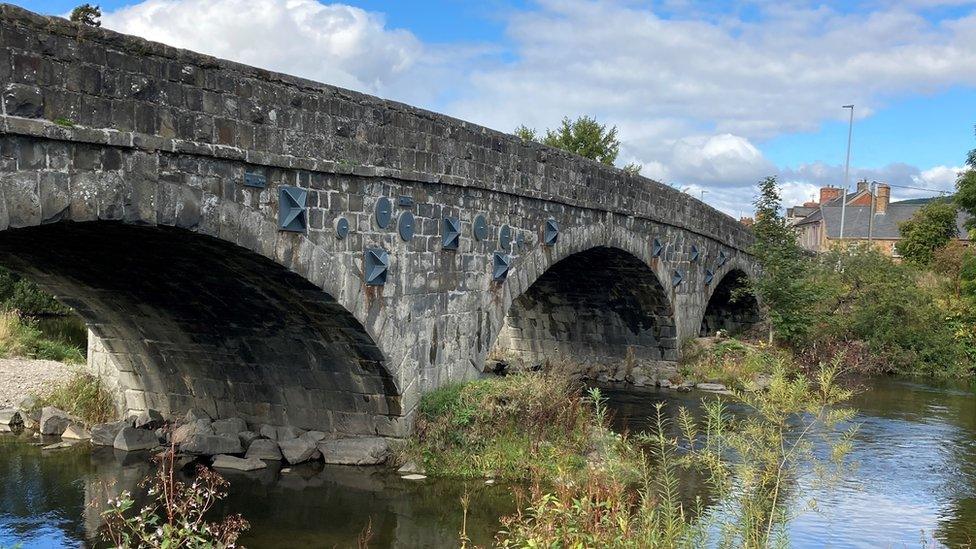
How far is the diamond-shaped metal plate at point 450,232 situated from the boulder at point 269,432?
3.04 m

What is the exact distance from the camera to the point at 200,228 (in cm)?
791

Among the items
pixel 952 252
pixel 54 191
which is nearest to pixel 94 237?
pixel 54 191

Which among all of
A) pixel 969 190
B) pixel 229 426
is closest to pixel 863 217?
pixel 969 190

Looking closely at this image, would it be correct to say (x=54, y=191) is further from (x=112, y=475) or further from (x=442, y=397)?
(x=442, y=397)

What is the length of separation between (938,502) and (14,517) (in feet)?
30.8

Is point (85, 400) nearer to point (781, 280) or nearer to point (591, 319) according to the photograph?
point (591, 319)

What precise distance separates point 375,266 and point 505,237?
297 centimetres

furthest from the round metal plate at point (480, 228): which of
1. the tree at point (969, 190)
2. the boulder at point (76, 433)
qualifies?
the tree at point (969, 190)

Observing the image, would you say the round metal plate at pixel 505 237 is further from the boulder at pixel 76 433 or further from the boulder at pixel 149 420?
the boulder at pixel 76 433

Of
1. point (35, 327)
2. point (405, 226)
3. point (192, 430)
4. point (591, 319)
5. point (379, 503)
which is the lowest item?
Answer: point (379, 503)

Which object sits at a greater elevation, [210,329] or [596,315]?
[596,315]

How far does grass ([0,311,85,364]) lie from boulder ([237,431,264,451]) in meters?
6.06

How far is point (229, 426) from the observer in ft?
38.1

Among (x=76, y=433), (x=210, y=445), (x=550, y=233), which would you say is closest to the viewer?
(x=210, y=445)
